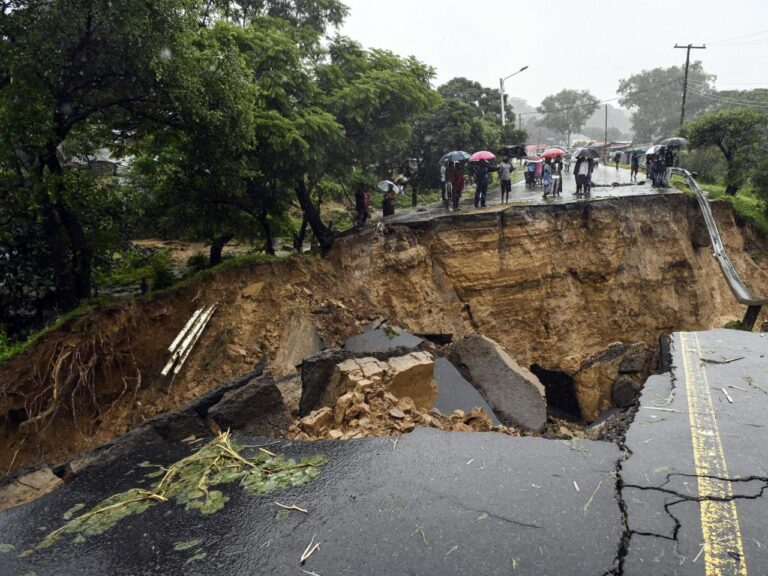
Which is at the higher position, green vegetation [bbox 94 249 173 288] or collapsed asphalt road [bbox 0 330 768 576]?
green vegetation [bbox 94 249 173 288]

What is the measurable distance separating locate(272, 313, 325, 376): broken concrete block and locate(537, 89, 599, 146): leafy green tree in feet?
242

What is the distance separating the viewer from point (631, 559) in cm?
330

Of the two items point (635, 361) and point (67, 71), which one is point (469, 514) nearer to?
point (67, 71)

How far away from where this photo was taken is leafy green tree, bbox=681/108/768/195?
19.6 metres

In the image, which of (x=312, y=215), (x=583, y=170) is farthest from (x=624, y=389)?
(x=312, y=215)

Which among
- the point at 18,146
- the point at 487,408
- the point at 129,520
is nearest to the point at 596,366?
the point at 487,408

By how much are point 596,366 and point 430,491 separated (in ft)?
33.5

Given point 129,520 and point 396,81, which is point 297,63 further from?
point 129,520

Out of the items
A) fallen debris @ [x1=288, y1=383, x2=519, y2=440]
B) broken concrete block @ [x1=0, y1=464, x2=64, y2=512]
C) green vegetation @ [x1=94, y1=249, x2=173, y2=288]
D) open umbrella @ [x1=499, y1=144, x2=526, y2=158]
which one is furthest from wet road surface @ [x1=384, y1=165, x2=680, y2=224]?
broken concrete block @ [x1=0, y1=464, x2=64, y2=512]

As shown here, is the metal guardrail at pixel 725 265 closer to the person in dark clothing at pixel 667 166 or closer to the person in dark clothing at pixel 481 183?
the person in dark clothing at pixel 667 166

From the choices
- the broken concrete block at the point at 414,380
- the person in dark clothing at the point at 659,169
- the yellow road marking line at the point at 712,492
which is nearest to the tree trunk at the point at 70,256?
the broken concrete block at the point at 414,380

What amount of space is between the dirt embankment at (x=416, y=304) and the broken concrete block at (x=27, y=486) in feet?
6.34

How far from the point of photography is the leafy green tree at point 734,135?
1958 cm

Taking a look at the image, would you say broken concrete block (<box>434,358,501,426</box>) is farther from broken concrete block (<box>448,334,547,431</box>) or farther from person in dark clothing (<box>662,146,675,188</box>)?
person in dark clothing (<box>662,146,675,188</box>)
